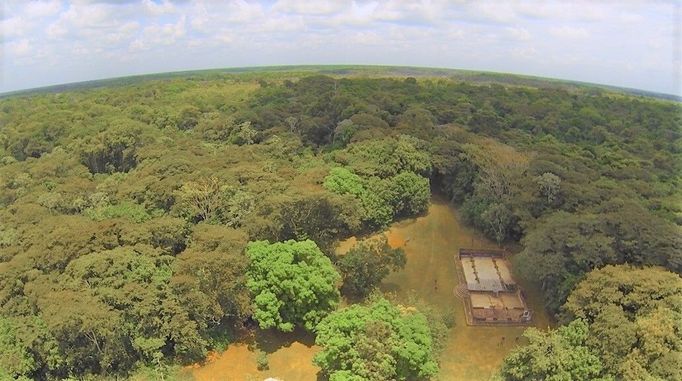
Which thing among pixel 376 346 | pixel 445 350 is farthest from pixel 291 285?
pixel 445 350

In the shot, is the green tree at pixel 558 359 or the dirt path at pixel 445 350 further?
the dirt path at pixel 445 350

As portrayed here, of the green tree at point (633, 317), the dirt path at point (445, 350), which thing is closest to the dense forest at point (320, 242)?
the green tree at point (633, 317)

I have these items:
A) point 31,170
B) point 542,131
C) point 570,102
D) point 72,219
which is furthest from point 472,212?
point 570,102

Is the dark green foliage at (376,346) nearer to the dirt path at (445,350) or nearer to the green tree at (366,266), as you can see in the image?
the dirt path at (445,350)

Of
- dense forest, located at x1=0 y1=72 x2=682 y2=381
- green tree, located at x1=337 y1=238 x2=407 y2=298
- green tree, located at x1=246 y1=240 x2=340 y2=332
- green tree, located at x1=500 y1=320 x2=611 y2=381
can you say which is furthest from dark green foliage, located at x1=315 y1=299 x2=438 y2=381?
green tree, located at x1=337 y1=238 x2=407 y2=298

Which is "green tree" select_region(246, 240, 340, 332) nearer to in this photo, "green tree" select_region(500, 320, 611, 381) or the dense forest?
the dense forest

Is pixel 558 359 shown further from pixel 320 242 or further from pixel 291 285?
pixel 320 242

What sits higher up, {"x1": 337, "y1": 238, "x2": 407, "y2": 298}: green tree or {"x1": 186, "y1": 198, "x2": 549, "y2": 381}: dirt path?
{"x1": 337, "y1": 238, "x2": 407, "y2": 298}: green tree
